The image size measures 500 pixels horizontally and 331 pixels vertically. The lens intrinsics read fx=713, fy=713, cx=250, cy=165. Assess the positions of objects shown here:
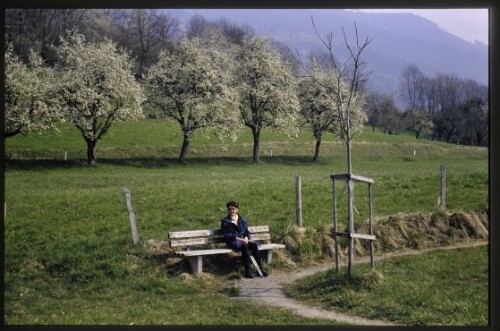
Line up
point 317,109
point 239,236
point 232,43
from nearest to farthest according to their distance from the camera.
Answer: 1. point 239,236
2. point 317,109
3. point 232,43

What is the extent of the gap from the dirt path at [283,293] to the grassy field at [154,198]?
0.33m

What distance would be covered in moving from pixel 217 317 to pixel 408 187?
249 inches

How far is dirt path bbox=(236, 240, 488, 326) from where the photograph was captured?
33.9ft

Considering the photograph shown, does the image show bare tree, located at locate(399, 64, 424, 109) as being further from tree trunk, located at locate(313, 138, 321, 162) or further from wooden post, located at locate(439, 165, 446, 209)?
tree trunk, located at locate(313, 138, 321, 162)

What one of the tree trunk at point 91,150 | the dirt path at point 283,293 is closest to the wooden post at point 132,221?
the tree trunk at point 91,150

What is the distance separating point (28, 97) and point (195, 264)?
4.33 m

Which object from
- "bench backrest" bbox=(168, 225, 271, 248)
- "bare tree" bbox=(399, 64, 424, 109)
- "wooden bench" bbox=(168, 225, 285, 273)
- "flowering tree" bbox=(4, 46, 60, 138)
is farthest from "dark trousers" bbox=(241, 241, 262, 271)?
"bare tree" bbox=(399, 64, 424, 109)

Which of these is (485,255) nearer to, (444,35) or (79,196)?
(444,35)

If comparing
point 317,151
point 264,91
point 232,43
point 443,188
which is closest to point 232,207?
point 317,151

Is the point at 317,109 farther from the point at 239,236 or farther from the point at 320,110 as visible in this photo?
the point at 239,236

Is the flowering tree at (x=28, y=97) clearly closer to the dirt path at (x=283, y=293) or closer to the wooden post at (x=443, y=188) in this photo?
the dirt path at (x=283, y=293)

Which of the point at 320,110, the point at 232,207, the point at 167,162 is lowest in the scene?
the point at 232,207

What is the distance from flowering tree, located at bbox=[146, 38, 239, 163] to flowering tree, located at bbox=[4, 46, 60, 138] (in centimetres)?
199

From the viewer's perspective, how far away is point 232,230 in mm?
12523
